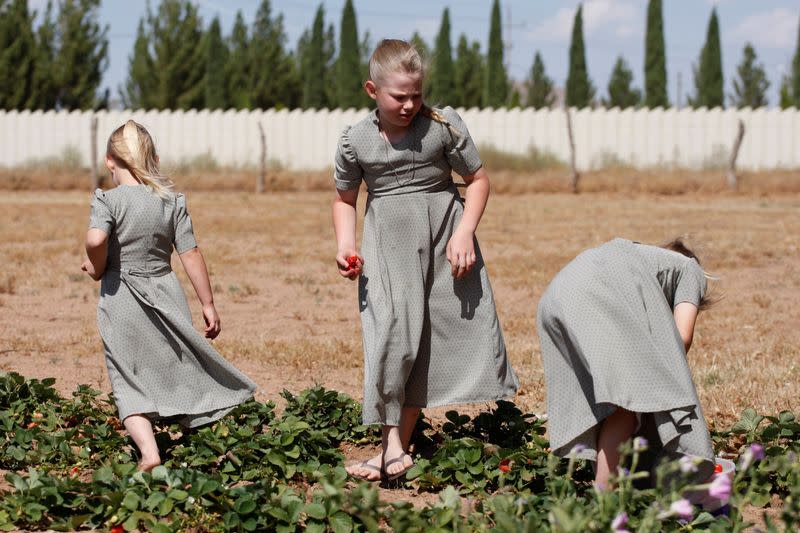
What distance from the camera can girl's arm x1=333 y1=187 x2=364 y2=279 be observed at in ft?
12.3

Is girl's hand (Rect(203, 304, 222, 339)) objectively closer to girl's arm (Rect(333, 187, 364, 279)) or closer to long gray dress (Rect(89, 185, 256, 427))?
long gray dress (Rect(89, 185, 256, 427))

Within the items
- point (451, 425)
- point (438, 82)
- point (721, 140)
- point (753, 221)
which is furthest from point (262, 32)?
point (451, 425)

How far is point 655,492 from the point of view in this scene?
2875 mm

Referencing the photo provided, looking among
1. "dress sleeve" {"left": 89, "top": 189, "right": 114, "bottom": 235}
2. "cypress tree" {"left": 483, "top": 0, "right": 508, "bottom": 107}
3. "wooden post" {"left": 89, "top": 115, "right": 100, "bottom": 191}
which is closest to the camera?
"dress sleeve" {"left": 89, "top": 189, "right": 114, "bottom": 235}

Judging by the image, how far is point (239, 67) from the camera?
3334 centimetres

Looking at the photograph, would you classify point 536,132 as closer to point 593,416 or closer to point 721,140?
point 721,140

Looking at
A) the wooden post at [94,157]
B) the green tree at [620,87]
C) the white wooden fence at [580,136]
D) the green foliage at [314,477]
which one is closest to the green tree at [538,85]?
the green tree at [620,87]

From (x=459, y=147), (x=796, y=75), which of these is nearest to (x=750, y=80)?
(x=796, y=75)

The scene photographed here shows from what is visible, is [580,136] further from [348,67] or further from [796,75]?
[796,75]

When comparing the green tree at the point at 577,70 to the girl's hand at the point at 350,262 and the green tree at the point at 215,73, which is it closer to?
the green tree at the point at 215,73

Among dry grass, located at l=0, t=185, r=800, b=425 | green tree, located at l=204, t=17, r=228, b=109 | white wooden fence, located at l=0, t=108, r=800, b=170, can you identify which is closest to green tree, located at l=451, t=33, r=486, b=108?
green tree, located at l=204, t=17, r=228, b=109

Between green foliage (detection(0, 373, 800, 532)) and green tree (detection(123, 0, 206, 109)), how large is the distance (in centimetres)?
2886

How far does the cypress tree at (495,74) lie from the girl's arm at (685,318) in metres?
30.4

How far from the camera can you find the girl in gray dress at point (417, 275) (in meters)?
3.70
